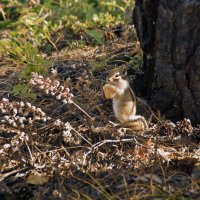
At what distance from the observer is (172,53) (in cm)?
407

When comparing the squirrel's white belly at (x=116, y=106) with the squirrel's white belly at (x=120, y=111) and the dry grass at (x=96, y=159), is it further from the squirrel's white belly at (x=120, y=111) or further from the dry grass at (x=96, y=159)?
the dry grass at (x=96, y=159)

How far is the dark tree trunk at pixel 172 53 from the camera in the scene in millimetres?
3902

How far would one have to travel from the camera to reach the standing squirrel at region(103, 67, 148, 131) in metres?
3.90

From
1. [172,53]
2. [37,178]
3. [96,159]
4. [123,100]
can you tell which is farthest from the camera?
[172,53]

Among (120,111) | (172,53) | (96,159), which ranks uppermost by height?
(172,53)

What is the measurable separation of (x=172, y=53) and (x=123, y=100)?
0.50 metres

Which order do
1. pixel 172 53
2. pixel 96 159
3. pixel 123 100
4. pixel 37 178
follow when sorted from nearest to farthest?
pixel 37 178 → pixel 96 159 → pixel 123 100 → pixel 172 53

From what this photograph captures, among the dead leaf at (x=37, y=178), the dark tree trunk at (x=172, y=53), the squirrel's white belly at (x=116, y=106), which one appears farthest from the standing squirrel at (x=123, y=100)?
the dead leaf at (x=37, y=178)

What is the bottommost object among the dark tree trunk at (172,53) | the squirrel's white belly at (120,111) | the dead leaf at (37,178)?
the dead leaf at (37,178)

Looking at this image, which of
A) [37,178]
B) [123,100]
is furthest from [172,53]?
[37,178]

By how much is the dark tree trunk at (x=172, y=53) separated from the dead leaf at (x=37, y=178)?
1.19 m

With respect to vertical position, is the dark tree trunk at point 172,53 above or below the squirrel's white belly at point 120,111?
above

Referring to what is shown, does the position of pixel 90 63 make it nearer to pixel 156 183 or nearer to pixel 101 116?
pixel 101 116

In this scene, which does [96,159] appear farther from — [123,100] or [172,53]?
[172,53]
